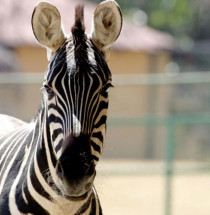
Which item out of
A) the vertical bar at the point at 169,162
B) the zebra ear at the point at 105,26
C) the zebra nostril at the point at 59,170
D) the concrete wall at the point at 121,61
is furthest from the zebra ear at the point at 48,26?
the concrete wall at the point at 121,61

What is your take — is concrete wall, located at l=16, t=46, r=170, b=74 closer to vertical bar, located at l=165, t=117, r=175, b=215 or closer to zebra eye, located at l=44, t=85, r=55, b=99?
vertical bar, located at l=165, t=117, r=175, b=215

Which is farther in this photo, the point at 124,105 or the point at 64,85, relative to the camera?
the point at 124,105

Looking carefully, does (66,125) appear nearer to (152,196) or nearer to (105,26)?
(105,26)

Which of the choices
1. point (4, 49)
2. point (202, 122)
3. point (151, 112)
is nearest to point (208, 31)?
point (4, 49)

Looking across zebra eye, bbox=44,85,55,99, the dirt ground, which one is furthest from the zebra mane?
the dirt ground

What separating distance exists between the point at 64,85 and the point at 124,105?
40.4 ft

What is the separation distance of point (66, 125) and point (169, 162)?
7.21 m

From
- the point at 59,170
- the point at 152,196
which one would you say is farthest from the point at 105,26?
the point at 152,196

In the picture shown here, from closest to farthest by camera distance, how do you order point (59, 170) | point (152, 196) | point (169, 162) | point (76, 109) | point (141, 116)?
1. point (59, 170)
2. point (76, 109)
3. point (169, 162)
4. point (152, 196)
5. point (141, 116)

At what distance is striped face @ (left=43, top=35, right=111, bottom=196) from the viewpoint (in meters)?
3.57

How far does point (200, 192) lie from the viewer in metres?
12.7

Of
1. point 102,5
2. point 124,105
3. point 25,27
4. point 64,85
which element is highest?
point 25,27

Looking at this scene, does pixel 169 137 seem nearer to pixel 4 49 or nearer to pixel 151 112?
pixel 151 112

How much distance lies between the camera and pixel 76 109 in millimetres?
3750
